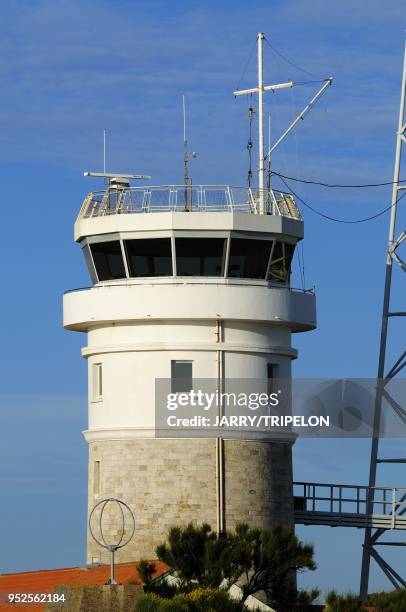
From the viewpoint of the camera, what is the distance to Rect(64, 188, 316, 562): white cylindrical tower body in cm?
6506

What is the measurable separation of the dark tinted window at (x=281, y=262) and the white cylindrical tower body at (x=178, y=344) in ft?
0.31

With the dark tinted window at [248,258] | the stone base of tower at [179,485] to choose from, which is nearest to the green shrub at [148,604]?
the stone base of tower at [179,485]

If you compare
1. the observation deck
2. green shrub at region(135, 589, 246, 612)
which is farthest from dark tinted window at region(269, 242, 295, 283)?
green shrub at region(135, 589, 246, 612)

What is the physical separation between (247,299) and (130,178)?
16.7 feet

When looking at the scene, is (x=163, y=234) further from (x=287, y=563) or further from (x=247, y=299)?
(x=287, y=563)

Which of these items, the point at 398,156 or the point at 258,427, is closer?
the point at 258,427

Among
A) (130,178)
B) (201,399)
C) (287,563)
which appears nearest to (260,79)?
(130,178)

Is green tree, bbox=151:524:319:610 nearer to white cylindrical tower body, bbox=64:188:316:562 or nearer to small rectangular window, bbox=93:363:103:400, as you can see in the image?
white cylindrical tower body, bbox=64:188:316:562

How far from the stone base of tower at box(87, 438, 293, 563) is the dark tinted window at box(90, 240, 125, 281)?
16.5ft

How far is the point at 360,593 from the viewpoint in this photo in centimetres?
7338

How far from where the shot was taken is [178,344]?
65875mm

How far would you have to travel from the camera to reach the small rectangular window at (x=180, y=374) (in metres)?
66.0

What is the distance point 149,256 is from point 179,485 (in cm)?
687

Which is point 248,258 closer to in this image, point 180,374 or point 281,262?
point 281,262
